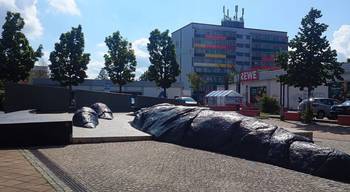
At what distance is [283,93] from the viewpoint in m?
48.8

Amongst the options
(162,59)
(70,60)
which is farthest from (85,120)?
(162,59)

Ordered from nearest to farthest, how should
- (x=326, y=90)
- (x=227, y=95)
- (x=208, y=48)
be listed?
(x=326, y=90) < (x=227, y=95) < (x=208, y=48)

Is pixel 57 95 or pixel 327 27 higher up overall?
pixel 327 27

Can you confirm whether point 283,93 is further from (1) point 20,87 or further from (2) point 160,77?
(1) point 20,87

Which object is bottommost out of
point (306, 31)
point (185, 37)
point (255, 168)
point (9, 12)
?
point (255, 168)

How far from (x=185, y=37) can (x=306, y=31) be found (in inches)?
3578

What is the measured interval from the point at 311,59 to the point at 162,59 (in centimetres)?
2832

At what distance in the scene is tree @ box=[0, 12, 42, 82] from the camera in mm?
37844

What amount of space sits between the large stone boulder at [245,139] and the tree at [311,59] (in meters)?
15.1

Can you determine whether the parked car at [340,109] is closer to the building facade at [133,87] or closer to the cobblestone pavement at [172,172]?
the cobblestone pavement at [172,172]

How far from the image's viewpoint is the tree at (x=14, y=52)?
124 feet

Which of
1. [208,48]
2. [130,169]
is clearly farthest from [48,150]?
[208,48]

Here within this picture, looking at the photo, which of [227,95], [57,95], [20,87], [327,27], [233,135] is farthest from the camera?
[227,95]

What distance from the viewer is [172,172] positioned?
8.79m
